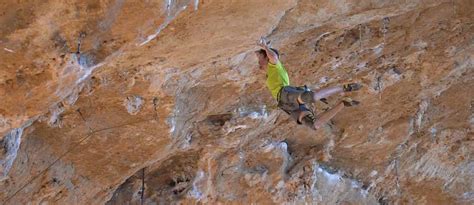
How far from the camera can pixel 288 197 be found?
755 cm

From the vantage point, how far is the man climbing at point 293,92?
485 cm

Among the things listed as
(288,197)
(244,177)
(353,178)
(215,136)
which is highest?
(215,136)

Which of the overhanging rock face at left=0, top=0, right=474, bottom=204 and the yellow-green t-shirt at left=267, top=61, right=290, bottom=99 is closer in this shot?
the overhanging rock face at left=0, top=0, right=474, bottom=204

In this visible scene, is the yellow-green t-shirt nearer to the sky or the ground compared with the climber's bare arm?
nearer to the ground

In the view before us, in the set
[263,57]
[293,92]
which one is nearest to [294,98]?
[293,92]

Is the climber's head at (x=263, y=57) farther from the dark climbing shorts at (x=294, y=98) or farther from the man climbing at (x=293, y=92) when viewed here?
the dark climbing shorts at (x=294, y=98)

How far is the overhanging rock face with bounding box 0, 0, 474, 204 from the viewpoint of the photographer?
12.6 ft

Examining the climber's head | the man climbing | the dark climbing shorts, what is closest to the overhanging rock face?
the climber's head

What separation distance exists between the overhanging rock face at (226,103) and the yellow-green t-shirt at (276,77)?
26 cm

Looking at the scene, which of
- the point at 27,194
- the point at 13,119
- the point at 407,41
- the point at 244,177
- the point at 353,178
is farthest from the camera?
the point at 353,178

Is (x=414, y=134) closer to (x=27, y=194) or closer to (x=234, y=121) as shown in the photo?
(x=234, y=121)

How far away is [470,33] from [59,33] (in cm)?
458

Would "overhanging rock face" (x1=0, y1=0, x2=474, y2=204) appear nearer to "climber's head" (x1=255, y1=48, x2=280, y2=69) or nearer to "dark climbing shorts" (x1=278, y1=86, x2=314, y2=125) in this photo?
"climber's head" (x1=255, y1=48, x2=280, y2=69)

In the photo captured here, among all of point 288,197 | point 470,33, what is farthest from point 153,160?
point 470,33
